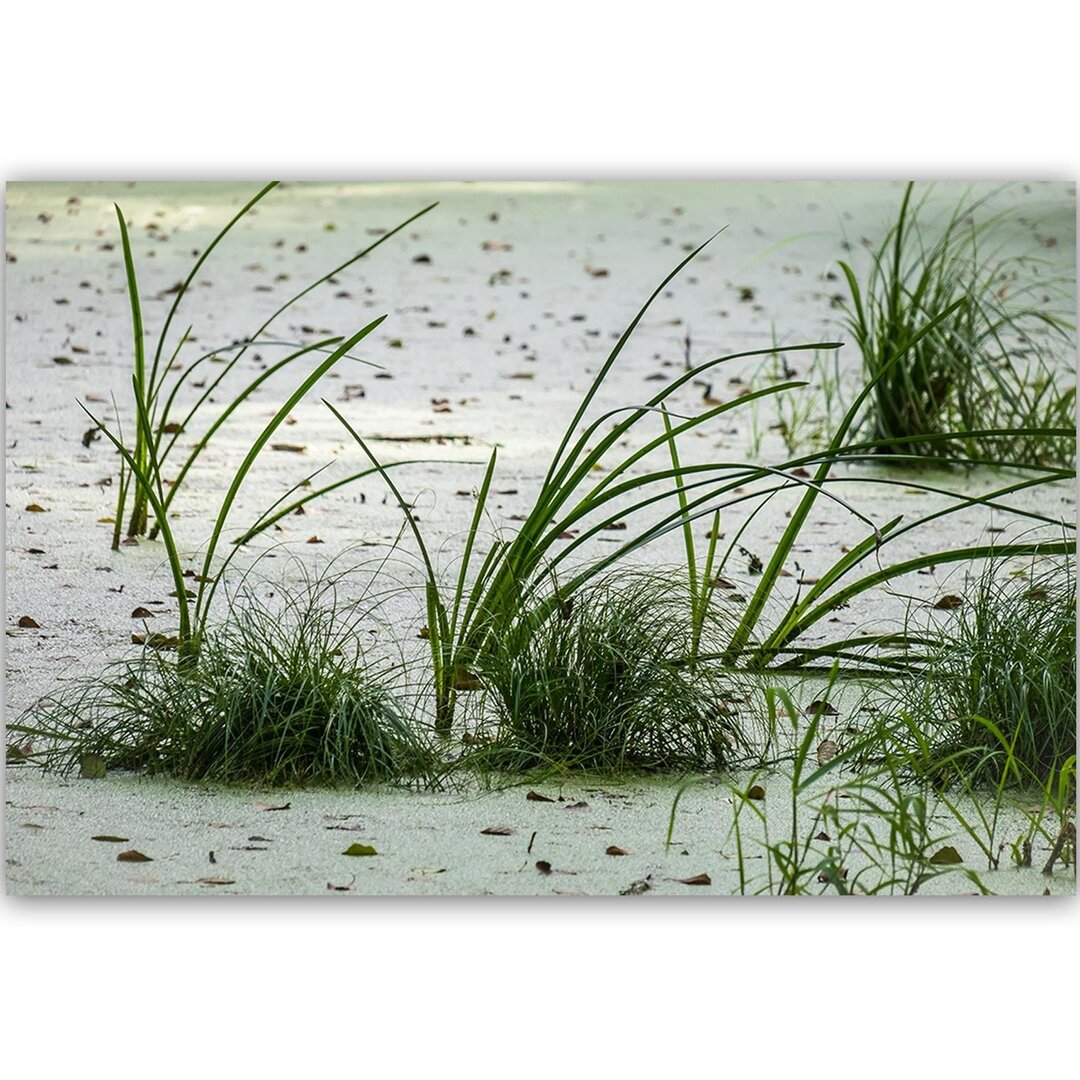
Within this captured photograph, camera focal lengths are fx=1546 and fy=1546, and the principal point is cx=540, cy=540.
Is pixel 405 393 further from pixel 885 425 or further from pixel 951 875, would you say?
pixel 951 875

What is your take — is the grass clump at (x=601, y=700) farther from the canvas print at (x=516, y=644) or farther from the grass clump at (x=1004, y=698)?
the grass clump at (x=1004, y=698)

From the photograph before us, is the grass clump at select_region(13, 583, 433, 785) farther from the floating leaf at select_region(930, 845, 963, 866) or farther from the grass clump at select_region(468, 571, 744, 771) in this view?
the floating leaf at select_region(930, 845, 963, 866)

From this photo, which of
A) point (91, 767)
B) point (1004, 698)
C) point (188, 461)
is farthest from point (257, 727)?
point (1004, 698)

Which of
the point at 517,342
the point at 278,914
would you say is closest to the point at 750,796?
→ the point at 278,914

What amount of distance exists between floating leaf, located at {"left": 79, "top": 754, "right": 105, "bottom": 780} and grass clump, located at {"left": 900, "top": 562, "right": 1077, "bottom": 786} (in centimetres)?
121

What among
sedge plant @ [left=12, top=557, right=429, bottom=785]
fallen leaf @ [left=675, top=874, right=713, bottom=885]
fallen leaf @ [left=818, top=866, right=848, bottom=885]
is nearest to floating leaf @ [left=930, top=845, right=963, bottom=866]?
fallen leaf @ [left=818, top=866, right=848, bottom=885]

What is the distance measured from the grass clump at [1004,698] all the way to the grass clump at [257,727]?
0.80 meters

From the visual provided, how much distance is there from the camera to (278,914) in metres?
2.09

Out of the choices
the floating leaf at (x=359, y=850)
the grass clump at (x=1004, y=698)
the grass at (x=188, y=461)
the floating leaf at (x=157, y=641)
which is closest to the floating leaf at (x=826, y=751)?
the grass clump at (x=1004, y=698)

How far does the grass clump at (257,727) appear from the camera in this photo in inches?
90.8

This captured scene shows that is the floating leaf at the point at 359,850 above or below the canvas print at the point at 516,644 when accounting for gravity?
below

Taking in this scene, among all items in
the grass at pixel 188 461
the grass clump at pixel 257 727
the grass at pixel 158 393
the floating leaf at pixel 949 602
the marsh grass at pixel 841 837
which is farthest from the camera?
the floating leaf at pixel 949 602

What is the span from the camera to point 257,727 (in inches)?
90.4

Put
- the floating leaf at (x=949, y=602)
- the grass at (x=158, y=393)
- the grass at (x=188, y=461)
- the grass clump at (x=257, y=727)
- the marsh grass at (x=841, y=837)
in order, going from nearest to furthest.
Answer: the marsh grass at (x=841, y=837) < the grass clump at (x=257, y=727) < the grass at (x=188, y=461) < the grass at (x=158, y=393) < the floating leaf at (x=949, y=602)
